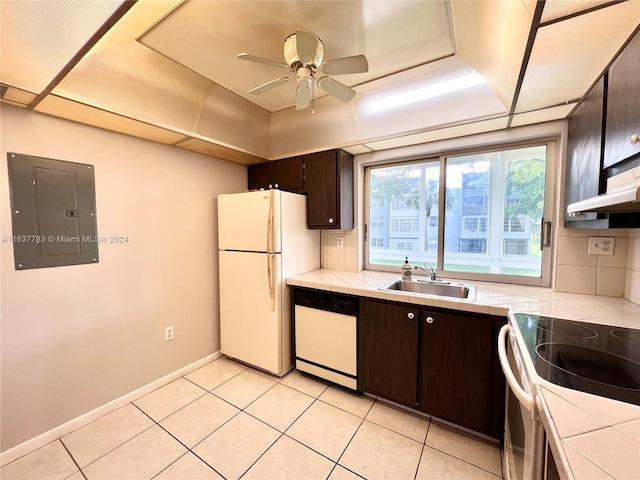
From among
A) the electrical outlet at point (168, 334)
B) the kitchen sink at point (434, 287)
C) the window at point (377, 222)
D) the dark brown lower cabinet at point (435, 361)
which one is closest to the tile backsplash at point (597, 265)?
the kitchen sink at point (434, 287)

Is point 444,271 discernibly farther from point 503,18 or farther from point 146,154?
point 146,154

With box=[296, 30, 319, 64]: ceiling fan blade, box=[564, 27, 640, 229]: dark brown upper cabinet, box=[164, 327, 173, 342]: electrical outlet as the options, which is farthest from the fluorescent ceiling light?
box=[164, 327, 173, 342]: electrical outlet

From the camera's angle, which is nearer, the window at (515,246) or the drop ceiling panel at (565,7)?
the drop ceiling panel at (565,7)

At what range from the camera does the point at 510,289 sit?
74.2 inches

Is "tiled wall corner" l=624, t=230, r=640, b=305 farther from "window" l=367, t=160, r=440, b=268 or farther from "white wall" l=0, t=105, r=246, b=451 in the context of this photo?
"white wall" l=0, t=105, r=246, b=451

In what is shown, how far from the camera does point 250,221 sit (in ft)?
7.45

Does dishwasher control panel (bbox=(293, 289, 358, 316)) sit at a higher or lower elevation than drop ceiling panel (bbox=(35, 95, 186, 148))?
lower

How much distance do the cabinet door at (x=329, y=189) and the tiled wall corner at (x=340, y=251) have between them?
0.56 ft

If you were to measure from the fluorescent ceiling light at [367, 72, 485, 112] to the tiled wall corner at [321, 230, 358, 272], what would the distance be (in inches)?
46.1

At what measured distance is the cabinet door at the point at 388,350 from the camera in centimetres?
175

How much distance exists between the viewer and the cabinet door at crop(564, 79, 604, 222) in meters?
1.27

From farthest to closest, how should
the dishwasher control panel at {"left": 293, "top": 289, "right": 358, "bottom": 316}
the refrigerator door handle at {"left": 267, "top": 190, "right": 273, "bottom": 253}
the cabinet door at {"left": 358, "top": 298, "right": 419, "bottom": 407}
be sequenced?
1. the refrigerator door handle at {"left": 267, "top": 190, "right": 273, "bottom": 253}
2. the dishwasher control panel at {"left": 293, "top": 289, "right": 358, "bottom": 316}
3. the cabinet door at {"left": 358, "top": 298, "right": 419, "bottom": 407}

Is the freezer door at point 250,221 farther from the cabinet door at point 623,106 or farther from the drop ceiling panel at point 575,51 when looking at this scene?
the cabinet door at point 623,106

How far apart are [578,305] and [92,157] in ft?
10.9
